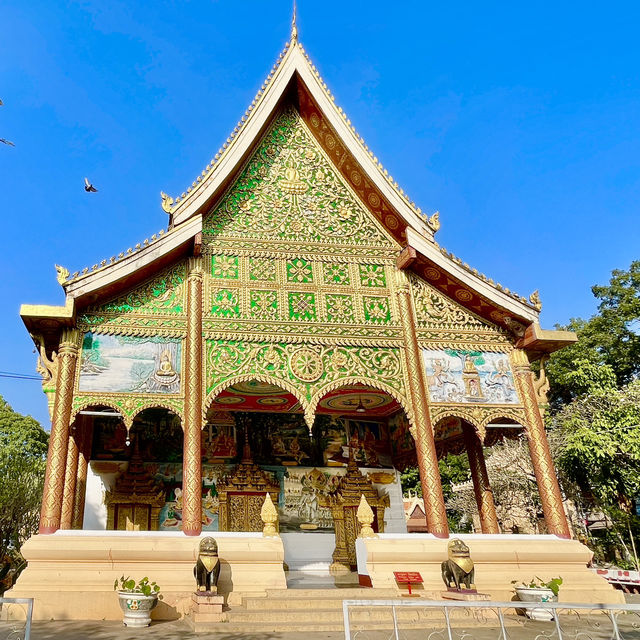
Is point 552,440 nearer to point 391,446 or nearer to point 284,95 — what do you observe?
point 391,446

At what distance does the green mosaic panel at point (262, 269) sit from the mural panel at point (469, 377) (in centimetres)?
342

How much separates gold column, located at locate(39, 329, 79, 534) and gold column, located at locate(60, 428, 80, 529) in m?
0.58

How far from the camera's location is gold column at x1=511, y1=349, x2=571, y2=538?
10.5 meters

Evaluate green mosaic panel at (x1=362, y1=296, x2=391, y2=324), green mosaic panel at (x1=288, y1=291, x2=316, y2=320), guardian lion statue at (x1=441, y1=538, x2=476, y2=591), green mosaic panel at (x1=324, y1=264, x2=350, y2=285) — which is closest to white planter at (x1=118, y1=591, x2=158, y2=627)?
guardian lion statue at (x1=441, y1=538, x2=476, y2=591)

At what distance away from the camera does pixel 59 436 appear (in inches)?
358

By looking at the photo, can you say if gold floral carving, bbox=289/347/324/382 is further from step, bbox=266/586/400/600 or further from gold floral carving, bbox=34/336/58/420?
gold floral carving, bbox=34/336/58/420

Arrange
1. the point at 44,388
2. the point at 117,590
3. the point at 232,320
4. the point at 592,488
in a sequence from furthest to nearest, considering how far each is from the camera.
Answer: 1. the point at 592,488
2. the point at 232,320
3. the point at 44,388
4. the point at 117,590

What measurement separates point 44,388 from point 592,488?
57.9ft

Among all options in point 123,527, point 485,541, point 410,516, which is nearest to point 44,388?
point 123,527

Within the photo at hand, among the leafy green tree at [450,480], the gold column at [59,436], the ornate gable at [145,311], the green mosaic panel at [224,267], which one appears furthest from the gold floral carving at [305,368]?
the leafy green tree at [450,480]

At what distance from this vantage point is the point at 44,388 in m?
9.55

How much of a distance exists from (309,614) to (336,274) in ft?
20.6

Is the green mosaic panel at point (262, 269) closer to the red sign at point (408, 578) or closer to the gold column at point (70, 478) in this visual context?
the gold column at point (70, 478)

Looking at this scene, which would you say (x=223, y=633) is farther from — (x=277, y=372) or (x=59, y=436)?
(x=277, y=372)
